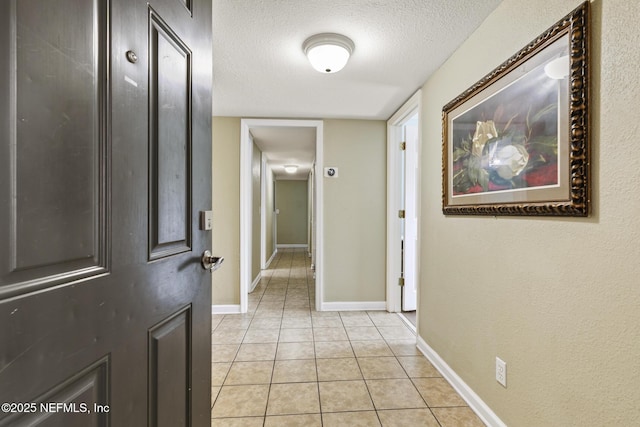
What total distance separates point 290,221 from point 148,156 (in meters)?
8.41

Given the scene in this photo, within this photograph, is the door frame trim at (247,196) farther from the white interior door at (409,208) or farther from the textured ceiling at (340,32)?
the white interior door at (409,208)

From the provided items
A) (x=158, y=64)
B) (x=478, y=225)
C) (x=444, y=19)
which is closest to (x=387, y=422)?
(x=478, y=225)

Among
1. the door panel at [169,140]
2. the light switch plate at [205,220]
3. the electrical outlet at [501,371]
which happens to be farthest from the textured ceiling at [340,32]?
the electrical outlet at [501,371]

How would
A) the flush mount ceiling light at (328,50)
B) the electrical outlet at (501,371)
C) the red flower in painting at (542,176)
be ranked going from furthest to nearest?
the flush mount ceiling light at (328,50)
the electrical outlet at (501,371)
the red flower in painting at (542,176)

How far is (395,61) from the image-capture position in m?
2.07

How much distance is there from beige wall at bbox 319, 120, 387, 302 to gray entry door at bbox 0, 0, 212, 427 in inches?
95.2

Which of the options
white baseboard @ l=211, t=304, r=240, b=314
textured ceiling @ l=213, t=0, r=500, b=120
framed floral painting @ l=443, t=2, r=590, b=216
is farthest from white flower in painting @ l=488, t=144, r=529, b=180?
white baseboard @ l=211, t=304, r=240, b=314

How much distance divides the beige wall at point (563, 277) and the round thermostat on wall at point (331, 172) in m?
1.62

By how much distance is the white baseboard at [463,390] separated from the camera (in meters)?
1.54

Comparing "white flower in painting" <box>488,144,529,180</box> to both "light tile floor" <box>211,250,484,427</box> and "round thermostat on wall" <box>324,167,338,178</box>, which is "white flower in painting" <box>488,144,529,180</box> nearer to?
"light tile floor" <box>211,250,484,427</box>

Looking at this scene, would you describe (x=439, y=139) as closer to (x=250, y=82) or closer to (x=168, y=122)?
(x=250, y=82)

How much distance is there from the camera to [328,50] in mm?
1801

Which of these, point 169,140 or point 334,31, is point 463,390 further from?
point 334,31

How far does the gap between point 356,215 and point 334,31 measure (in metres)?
2.00
